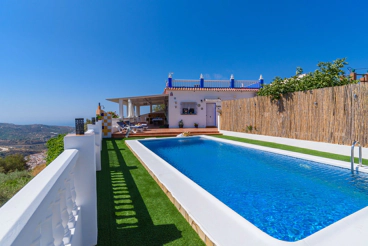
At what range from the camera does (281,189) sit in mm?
4953

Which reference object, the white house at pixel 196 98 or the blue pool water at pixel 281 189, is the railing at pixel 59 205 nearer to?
the blue pool water at pixel 281 189

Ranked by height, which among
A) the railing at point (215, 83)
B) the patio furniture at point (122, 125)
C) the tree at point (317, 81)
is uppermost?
the railing at point (215, 83)

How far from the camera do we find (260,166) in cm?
703

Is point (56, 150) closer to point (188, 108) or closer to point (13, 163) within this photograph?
point (13, 163)

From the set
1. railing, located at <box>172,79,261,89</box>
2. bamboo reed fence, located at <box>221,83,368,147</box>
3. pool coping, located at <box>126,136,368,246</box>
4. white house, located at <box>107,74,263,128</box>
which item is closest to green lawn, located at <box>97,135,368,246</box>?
pool coping, located at <box>126,136,368,246</box>

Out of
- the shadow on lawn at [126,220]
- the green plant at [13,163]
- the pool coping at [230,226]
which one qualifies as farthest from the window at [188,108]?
the pool coping at [230,226]

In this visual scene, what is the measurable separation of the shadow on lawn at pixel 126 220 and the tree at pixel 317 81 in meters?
10.1

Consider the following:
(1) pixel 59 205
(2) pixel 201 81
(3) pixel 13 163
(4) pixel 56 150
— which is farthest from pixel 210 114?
(1) pixel 59 205

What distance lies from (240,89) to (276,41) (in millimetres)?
12787

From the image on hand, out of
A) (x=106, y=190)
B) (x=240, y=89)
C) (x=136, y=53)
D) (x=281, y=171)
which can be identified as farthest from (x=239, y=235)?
(x=136, y=53)

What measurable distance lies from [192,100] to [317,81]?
36.7ft

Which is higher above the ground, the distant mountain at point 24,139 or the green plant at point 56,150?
the green plant at point 56,150

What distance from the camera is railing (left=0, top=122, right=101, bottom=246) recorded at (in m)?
0.85

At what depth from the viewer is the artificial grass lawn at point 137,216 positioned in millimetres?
2588
